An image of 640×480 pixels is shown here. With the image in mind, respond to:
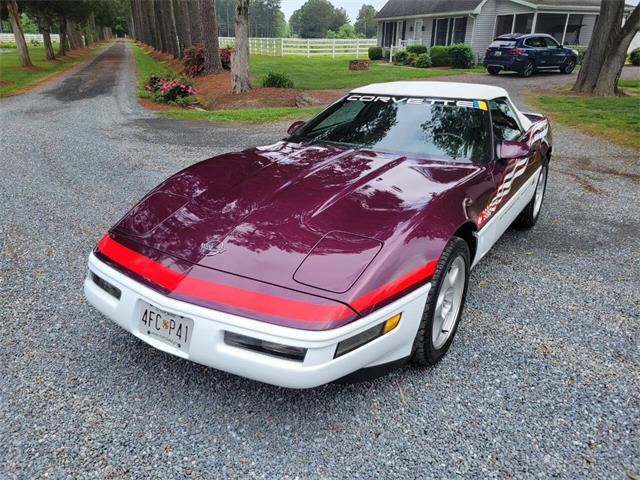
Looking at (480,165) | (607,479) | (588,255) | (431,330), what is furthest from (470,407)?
(588,255)

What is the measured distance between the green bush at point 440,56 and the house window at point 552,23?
7.06m

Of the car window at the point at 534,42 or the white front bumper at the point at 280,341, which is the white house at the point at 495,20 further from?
the white front bumper at the point at 280,341

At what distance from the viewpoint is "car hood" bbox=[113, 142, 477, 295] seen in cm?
224

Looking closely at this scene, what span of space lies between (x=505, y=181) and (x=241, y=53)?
1195 centimetres

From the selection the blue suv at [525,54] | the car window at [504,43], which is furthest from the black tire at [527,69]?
the car window at [504,43]

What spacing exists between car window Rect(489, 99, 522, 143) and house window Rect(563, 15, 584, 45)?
93.6ft

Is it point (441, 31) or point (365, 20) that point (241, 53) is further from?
point (365, 20)

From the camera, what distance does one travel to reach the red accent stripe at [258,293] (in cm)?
203

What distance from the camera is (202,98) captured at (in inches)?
587

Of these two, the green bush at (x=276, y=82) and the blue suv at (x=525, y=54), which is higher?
the blue suv at (x=525, y=54)

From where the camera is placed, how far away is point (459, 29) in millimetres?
28281

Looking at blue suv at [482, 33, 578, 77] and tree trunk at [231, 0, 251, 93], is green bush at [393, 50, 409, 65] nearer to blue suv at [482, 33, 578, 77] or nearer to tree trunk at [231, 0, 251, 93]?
blue suv at [482, 33, 578, 77]

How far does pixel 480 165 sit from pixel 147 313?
2292 millimetres

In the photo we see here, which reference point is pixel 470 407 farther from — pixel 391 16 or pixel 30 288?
pixel 391 16
